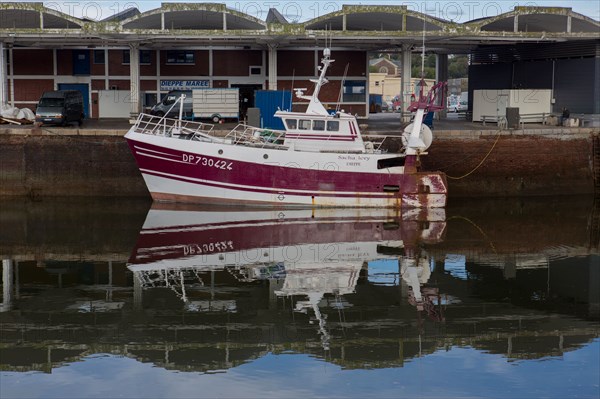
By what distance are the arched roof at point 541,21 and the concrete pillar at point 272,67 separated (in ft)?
24.9

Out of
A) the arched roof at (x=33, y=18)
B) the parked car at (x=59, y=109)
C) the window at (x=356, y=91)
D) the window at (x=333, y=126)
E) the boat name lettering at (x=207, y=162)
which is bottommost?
the boat name lettering at (x=207, y=162)

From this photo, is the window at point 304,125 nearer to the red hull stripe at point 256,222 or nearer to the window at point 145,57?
the red hull stripe at point 256,222

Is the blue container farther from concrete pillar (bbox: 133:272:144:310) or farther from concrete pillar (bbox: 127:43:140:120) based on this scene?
concrete pillar (bbox: 133:272:144:310)

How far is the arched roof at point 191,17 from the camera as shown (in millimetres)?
32906

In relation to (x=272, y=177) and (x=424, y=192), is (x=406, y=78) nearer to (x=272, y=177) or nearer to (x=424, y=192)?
(x=424, y=192)

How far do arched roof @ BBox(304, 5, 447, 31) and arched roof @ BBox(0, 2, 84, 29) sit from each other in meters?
9.12

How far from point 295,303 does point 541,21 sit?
21638 millimetres

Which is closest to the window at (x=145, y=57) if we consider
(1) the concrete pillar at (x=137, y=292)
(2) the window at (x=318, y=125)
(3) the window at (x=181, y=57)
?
(3) the window at (x=181, y=57)

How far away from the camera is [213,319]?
1681cm

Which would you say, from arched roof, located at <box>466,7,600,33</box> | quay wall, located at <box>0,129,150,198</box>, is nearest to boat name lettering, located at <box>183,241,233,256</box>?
quay wall, located at <box>0,129,150,198</box>

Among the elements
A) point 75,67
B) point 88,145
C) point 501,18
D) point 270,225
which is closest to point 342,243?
point 270,225

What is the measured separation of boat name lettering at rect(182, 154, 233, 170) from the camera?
27014 millimetres

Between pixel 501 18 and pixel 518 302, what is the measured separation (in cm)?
1841

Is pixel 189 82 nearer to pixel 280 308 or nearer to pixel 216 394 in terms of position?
pixel 280 308
